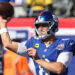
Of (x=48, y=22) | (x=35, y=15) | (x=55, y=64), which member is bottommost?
(x=35, y=15)

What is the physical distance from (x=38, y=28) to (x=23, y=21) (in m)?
1.98

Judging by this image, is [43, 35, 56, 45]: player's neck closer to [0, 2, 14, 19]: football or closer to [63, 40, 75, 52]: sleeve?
[63, 40, 75, 52]: sleeve

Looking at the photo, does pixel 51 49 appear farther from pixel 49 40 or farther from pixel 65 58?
pixel 65 58

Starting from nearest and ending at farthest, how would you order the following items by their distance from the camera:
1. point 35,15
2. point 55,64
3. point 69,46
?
1. point 55,64
2. point 69,46
3. point 35,15

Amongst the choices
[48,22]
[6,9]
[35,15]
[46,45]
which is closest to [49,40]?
[46,45]

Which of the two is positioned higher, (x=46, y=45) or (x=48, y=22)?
(x=48, y=22)

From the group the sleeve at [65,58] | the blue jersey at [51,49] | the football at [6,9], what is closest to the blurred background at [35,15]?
the football at [6,9]

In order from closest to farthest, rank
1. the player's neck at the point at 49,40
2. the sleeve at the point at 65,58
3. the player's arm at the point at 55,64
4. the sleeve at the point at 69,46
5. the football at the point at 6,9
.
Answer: the player's arm at the point at 55,64 → the sleeve at the point at 65,58 → the sleeve at the point at 69,46 → the player's neck at the point at 49,40 → the football at the point at 6,9

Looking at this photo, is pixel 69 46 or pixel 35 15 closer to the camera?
pixel 69 46

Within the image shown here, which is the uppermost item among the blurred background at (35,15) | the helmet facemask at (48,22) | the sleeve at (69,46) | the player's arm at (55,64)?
the helmet facemask at (48,22)

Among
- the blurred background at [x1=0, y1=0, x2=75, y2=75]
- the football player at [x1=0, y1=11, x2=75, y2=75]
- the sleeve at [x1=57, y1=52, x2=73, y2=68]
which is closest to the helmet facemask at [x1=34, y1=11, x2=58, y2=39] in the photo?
the football player at [x1=0, y1=11, x2=75, y2=75]

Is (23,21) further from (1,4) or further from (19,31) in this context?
(1,4)

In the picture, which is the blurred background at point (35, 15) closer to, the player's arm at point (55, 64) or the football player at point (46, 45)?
the football player at point (46, 45)

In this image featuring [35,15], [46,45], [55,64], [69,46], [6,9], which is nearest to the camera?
[55,64]
